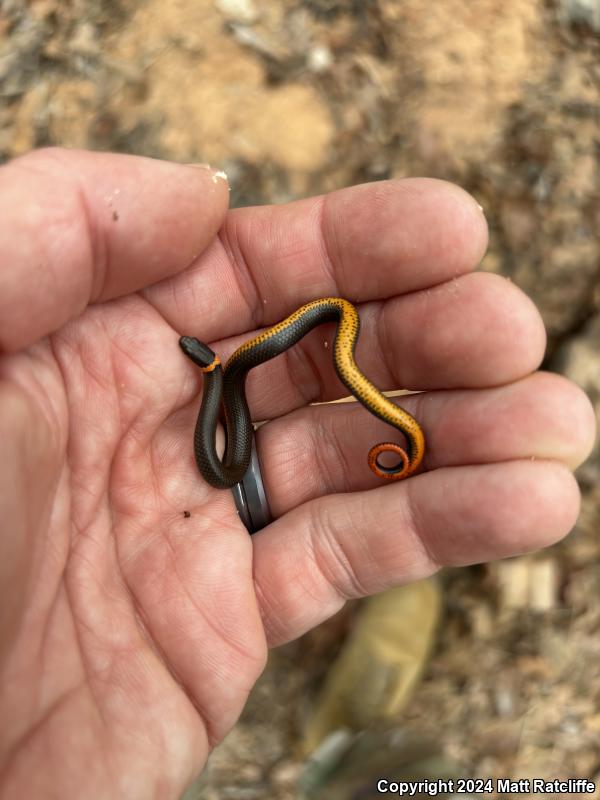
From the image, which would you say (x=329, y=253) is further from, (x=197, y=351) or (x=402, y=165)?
(x=402, y=165)

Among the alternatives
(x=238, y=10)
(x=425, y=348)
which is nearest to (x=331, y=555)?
(x=425, y=348)

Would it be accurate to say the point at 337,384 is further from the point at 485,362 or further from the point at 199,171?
the point at 199,171

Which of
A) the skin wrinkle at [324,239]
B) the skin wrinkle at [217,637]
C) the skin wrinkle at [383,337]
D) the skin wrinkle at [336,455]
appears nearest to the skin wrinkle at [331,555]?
the skin wrinkle at [336,455]

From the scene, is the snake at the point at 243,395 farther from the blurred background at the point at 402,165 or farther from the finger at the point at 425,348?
the blurred background at the point at 402,165

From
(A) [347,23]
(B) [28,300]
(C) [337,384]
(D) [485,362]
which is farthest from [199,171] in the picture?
(A) [347,23]

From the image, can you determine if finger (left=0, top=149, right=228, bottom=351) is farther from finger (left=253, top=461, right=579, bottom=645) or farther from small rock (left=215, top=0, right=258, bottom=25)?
small rock (left=215, top=0, right=258, bottom=25)

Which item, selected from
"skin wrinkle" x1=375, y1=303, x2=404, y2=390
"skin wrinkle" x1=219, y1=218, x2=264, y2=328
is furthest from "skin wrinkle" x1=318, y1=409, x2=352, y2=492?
"skin wrinkle" x1=219, y1=218, x2=264, y2=328
